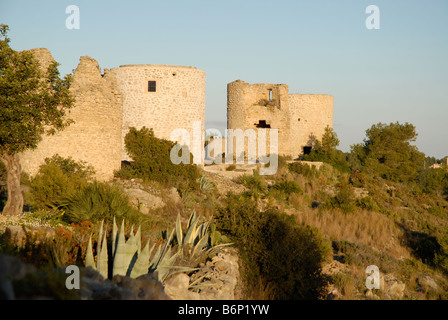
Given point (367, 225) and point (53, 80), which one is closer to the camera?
point (53, 80)

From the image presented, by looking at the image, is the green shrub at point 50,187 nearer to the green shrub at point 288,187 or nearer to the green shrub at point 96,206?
the green shrub at point 96,206

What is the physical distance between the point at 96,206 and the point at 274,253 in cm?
428

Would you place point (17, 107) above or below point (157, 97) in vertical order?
below

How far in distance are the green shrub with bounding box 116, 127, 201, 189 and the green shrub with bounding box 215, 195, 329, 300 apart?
7491mm

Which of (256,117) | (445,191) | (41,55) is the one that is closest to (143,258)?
(41,55)

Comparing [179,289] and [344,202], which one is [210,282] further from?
[344,202]

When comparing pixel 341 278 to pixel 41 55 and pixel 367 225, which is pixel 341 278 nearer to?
pixel 367 225

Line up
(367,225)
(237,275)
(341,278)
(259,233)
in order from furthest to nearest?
(367,225), (341,278), (259,233), (237,275)

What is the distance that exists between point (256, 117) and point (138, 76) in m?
10.8

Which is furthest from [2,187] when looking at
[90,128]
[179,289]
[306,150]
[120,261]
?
[306,150]

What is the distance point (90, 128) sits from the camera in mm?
15773

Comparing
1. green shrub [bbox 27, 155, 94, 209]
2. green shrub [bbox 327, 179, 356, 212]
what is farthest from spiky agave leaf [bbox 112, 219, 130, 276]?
green shrub [bbox 327, 179, 356, 212]

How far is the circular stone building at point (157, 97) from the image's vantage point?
70.2 ft

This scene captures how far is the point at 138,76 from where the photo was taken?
846 inches
